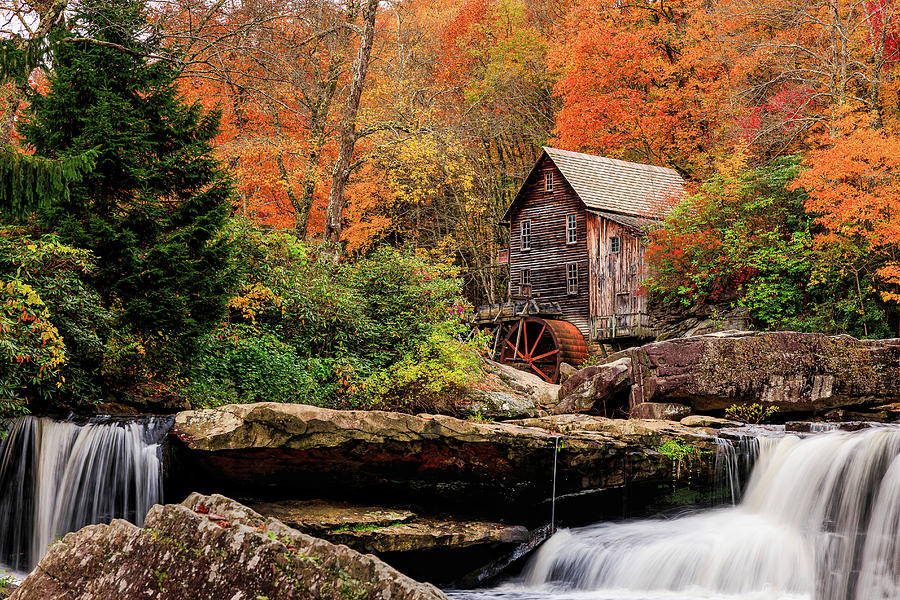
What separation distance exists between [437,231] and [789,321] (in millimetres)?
18146

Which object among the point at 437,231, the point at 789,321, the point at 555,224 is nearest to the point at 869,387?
the point at 789,321

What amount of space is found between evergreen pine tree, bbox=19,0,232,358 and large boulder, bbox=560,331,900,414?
8.26m

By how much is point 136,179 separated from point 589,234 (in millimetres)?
19939

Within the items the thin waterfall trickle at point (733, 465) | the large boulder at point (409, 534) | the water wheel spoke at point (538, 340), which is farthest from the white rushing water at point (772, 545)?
the water wheel spoke at point (538, 340)

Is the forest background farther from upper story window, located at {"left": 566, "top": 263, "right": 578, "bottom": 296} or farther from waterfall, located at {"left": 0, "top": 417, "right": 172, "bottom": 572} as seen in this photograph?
upper story window, located at {"left": 566, "top": 263, "right": 578, "bottom": 296}

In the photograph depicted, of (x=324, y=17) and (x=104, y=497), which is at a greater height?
(x=324, y=17)

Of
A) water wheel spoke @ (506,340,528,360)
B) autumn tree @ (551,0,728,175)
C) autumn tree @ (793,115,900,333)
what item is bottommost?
water wheel spoke @ (506,340,528,360)

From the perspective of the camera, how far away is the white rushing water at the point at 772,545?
770cm

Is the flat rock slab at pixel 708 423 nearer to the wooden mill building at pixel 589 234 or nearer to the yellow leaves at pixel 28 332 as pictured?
the yellow leaves at pixel 28 332

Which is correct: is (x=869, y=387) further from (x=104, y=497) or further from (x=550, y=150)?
(x=550, y=150)

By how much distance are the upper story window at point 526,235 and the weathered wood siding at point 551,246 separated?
6.6 inches

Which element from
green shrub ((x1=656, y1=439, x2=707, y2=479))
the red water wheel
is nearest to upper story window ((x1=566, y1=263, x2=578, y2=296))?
the red water wheel

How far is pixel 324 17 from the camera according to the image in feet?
69.7

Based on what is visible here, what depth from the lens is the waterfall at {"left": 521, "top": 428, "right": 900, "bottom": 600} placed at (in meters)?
7.70
